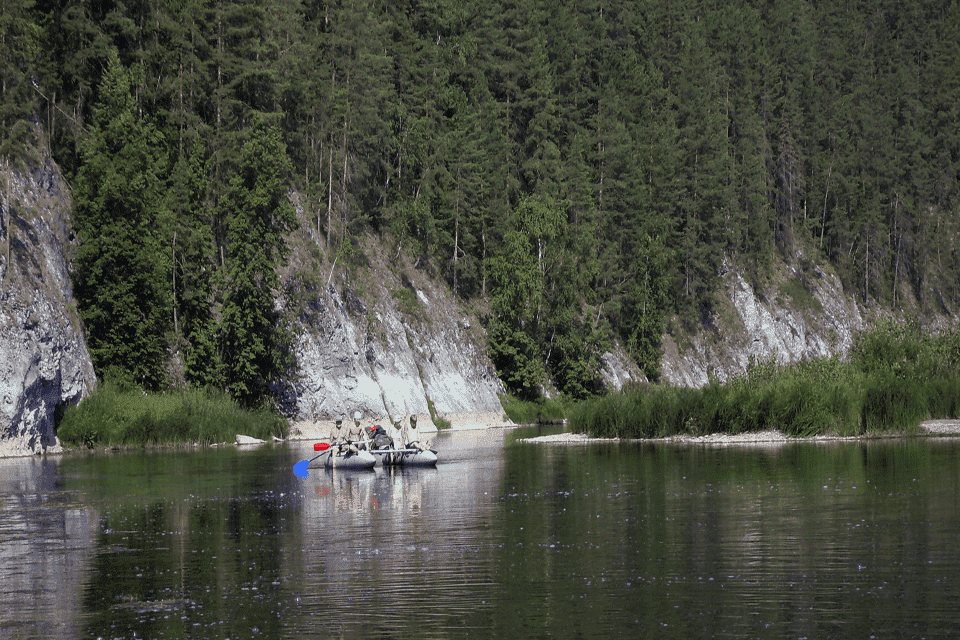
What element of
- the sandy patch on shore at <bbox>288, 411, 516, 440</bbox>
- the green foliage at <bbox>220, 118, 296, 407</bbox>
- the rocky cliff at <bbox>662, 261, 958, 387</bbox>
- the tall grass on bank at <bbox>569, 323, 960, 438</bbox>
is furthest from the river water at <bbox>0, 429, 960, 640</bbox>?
the rocky cliff at <bbox>662, 261, 958, 387</bbox>

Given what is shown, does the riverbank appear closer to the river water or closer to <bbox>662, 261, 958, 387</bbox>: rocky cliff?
the river water

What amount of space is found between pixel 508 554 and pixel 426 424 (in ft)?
198

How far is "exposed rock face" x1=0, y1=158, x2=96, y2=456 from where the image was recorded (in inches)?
2244

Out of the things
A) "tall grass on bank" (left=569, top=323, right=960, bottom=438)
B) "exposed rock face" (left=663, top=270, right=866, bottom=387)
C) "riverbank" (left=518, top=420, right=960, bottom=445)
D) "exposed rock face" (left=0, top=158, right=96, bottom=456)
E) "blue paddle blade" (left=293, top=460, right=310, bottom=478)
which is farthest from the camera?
"exposed rock face" (left=663, top=270, right=866, bottom=387)

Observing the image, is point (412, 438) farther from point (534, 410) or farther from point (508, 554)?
point (534, 410)

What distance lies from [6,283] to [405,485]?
1236 inches

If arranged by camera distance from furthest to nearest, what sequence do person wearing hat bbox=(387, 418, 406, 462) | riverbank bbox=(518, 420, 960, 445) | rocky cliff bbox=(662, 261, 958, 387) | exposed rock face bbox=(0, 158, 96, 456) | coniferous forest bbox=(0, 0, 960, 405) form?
rocky cliff bbox=(662, 261, 958, 387) < coniferous forest bbox=(0, 0, 960, 405) < exposed rock face bbox=(0, 158, 96, 456) < riverbank bbox=(518, 420, 960, 445) < person wearing hat bbox=(387, 418, 406, 462)

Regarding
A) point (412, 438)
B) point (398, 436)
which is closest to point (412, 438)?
point (412, 438)

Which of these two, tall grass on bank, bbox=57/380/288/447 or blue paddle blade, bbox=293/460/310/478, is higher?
tall grass on bank, bbox=57/380/288/447

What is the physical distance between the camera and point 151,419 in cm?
6319

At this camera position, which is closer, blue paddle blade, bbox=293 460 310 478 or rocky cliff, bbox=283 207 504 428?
blue paddle blade, bbox=293 460 310 478

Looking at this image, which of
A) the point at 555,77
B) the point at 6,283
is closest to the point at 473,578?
the point at 6,283

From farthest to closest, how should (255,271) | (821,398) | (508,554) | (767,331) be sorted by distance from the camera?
1. (767,331)
2. (255,271)
3. (821,398)
4. (508,554)

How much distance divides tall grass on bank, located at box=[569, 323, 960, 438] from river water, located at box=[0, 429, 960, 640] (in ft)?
32.8
